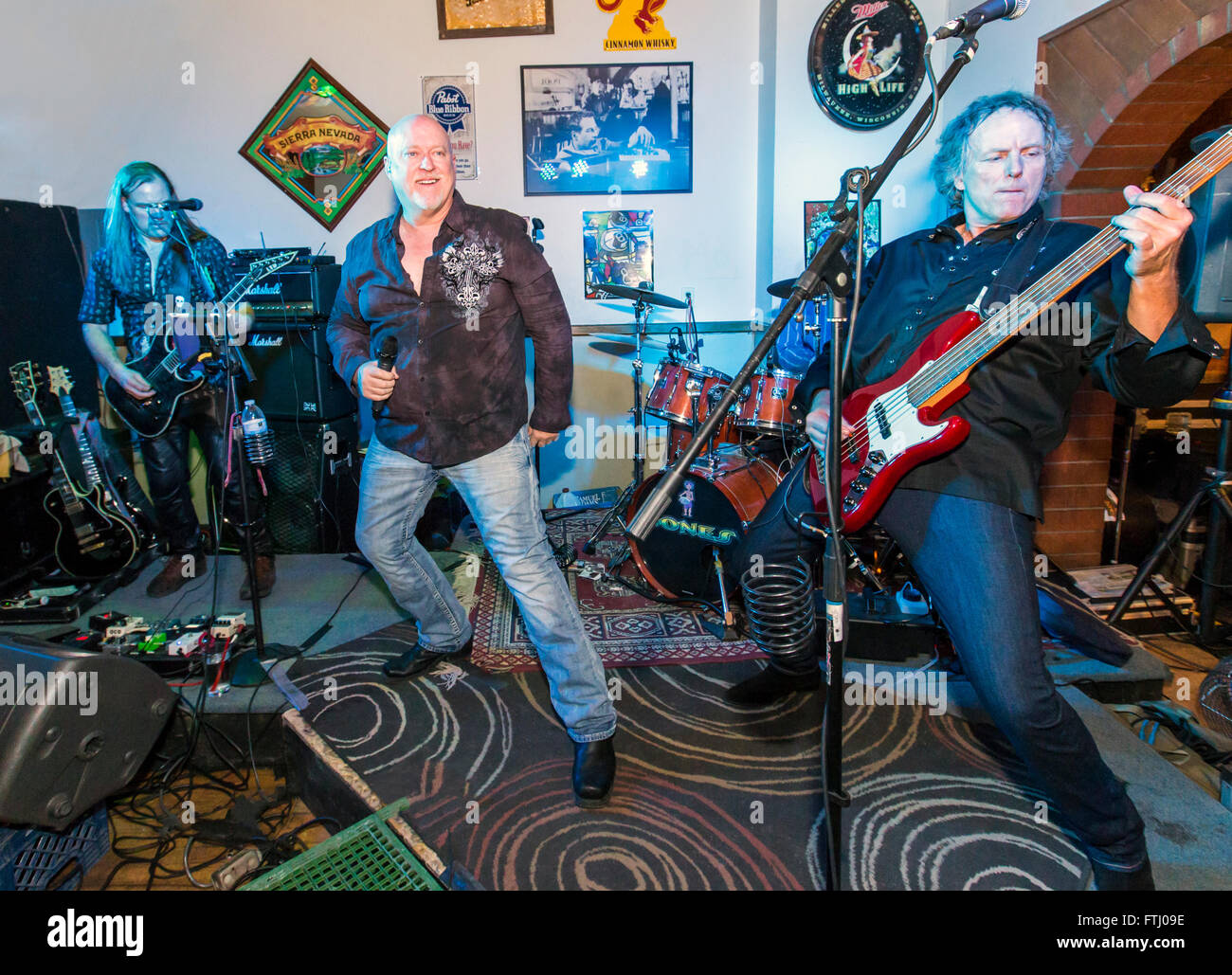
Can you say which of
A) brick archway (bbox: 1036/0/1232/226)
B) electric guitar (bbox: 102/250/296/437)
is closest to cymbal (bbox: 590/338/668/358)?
electric guitar (bbox: 102/250/296/437)

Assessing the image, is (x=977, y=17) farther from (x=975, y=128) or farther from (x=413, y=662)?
(x=413, y=662)

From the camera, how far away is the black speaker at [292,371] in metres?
4.21

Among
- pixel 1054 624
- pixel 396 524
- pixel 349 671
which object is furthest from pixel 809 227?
pixel 349 671

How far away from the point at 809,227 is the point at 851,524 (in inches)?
118

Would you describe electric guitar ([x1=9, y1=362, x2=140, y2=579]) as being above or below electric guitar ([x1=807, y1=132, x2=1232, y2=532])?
below

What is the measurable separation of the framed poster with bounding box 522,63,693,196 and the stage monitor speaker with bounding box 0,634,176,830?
3.75 meters

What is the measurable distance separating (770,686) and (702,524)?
1055mm

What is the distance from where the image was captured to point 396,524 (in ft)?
8.25

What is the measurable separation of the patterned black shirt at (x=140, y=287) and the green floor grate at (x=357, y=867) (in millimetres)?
2539

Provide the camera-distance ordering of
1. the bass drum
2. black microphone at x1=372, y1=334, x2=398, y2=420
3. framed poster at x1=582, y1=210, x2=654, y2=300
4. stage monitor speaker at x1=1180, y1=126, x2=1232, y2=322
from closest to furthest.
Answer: black microphone at x1=372, y1=334, x2=398, y2=420, stage monitor speaker at x1=1180, y1=126, x2=1232, y2=322, the bass drum, framed poster at x1=582, y1=210, x2=654, y2=300

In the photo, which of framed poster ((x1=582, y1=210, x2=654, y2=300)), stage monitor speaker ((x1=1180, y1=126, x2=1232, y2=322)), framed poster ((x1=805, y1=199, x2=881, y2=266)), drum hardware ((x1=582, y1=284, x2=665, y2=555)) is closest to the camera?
stage monitor speaker ((x1=1180, y1=126, x2=1232, y2=322))

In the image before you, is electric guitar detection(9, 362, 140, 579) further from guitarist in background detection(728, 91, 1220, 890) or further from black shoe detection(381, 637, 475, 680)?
guitarist in background detection(728, 91, 1220, 890)

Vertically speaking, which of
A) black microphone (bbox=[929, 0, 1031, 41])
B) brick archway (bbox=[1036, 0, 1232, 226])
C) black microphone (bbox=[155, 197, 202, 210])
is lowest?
black microphone (bbox=[155, 197, 202, 210])

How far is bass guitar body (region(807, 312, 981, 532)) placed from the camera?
1.88 meters
